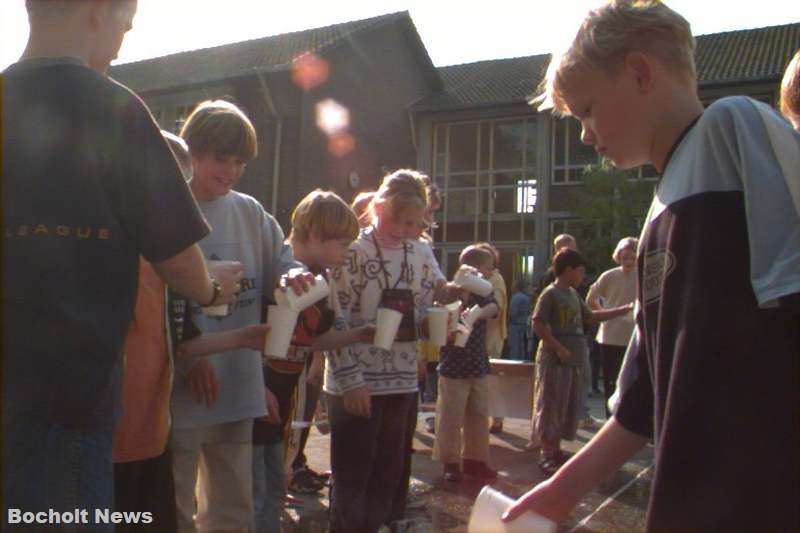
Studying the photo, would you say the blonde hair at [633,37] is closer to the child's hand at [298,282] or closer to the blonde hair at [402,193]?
the child's hand at [298,282]

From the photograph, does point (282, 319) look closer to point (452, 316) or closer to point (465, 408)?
point (452, 316)

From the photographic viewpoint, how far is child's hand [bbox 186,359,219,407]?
109 inches

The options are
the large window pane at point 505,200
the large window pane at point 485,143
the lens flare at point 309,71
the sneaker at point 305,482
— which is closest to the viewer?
the sneaker at point 305,482

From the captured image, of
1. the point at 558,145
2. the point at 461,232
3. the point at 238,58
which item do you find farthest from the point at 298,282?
the point at 461,232

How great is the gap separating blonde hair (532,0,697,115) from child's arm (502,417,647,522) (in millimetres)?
677

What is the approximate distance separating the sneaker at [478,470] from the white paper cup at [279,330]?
344cm

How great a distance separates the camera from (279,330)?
2.73 meters

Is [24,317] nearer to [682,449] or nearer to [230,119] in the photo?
[682,449]

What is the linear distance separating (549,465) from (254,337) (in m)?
3.90

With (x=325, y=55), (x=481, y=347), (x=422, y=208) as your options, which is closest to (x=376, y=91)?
(x=325, y=55)

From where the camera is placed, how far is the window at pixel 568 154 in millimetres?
24234

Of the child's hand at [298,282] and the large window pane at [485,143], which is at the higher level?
the large window pane at [485,143]

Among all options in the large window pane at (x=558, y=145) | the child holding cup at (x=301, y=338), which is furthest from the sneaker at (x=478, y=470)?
the large window pane at (x=558, y=145)

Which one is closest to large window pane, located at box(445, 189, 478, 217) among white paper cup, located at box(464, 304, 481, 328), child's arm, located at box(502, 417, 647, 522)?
white paper cup, located at box(464, 304, 481, 328)
